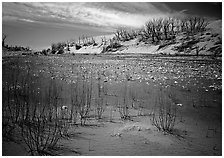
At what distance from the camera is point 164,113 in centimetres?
490

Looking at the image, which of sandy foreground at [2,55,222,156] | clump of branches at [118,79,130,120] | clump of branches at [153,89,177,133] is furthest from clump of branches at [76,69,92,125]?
clump of branches at [153,89,177,133]

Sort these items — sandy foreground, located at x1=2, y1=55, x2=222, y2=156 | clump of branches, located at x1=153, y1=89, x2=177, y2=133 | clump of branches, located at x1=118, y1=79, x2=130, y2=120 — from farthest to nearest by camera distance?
clump of branches, located at x1=118, y1=79, x2=130, y2=120
clump of branches, located at x1=153, y1=89, x2=177, y2=133
sandy foreground, located at x1=2, y1=55, x2=222, y2=156

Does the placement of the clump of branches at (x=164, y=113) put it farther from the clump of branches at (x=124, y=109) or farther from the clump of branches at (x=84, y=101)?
the clump of branches at (x=84, y=101)

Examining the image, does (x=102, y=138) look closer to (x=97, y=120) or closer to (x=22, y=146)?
(x=97, y=120)

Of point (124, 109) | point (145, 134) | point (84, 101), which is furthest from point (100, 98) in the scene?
point (145, 134)

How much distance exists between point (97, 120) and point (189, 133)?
2.05m

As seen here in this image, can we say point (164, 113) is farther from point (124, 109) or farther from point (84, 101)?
point (84, 101)

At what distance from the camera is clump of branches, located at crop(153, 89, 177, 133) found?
4.11m

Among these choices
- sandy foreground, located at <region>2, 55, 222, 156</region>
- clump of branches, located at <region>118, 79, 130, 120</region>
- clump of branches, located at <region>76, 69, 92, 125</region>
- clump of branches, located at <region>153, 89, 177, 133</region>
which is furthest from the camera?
clump of branches, located at <region>118, 79, 130, 120</region>

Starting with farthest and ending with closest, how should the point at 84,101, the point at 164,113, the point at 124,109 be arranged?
the point at 84,101, the point at 124,109, the point at 164,113

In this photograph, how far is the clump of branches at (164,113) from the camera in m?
4.11

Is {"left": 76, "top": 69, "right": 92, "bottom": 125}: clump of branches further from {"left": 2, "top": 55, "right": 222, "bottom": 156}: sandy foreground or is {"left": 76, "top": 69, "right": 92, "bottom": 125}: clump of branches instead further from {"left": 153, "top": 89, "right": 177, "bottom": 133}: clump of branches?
{"left": 153, "top": 89, "right": 177, "bottom": 133}: clump of branches

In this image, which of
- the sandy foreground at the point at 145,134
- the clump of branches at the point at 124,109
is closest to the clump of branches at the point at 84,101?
the sandy foreground at the point at 145,134

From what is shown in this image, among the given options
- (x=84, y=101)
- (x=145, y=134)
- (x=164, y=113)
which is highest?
(x=84, y=101)
